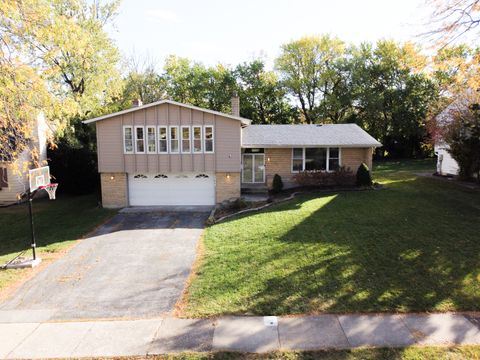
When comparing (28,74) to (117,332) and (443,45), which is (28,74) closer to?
(117,332)

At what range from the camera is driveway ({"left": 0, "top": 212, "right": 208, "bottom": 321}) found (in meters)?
7.92

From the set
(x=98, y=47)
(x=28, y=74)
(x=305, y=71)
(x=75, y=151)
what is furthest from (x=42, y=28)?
(x=305, y=71)

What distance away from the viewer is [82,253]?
12438mm

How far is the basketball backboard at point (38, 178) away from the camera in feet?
37.3

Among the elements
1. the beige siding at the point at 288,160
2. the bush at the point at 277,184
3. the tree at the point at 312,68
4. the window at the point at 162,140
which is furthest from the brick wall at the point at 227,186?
the tree at the point at 312,68

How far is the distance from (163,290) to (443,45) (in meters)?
10.8

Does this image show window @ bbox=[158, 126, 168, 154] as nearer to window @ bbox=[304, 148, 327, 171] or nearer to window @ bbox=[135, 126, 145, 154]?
window @ bbox=[135, 126, 145, 154]

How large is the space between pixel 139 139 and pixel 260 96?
2345 centimetres

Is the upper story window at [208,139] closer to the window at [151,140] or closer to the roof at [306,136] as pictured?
the roof at [306,136]

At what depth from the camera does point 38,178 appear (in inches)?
467

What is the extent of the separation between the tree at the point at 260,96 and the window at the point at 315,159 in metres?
18.9

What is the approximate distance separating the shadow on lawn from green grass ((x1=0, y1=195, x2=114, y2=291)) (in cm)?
850

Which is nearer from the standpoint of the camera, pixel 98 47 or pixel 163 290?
pixel 163 290

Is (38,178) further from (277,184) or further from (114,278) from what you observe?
(277,184)
